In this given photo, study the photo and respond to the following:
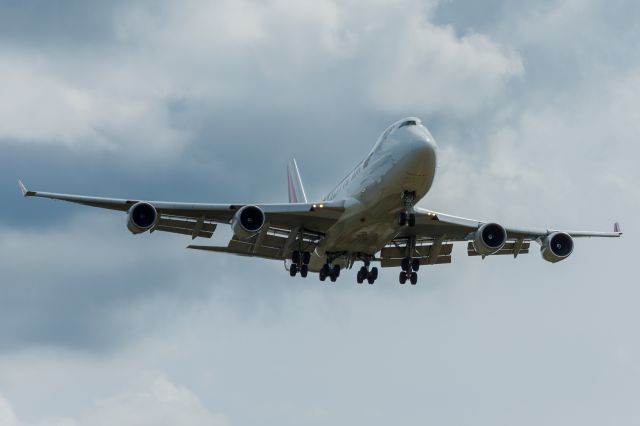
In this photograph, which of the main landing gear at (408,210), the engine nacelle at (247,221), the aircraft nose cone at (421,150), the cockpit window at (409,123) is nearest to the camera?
the aircraft nose cone at (421,150)

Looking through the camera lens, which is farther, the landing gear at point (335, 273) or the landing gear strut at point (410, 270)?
the landing gear strut at point (410, 270)

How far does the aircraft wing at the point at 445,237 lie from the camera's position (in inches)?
2115

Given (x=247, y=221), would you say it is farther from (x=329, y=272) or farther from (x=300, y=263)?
(x=329, y=272)

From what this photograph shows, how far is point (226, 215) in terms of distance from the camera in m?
52.1

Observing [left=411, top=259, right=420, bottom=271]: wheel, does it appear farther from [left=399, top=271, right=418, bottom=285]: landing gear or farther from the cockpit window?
the cockpit window

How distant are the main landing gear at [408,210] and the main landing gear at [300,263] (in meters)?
8.25

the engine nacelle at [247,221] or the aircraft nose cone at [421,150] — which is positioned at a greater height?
the aircraft nose cone at [421,150]

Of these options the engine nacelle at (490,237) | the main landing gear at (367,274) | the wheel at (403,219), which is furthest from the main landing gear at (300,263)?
the wheel at (403,219)

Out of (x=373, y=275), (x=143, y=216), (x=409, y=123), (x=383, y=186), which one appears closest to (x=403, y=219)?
(x=383, y=186)

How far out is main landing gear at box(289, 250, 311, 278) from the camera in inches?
2141

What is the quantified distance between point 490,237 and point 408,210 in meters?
7.27

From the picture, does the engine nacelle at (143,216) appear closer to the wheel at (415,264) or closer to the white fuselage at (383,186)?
the white fuselage at (383,186)

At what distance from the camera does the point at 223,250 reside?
55.7 metres

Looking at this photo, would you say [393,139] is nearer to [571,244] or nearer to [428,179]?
[428,179]
